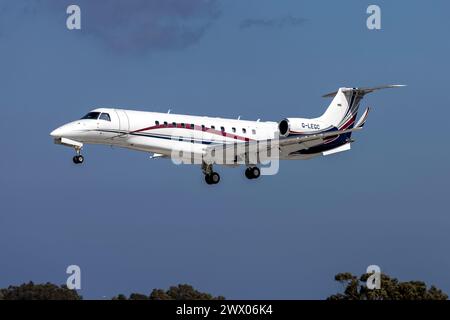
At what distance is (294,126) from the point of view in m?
51.7

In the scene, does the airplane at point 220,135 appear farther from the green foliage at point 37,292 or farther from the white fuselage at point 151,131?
the green foliage at point 37,292

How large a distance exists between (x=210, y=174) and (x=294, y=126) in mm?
4711

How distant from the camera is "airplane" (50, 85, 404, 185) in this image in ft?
152

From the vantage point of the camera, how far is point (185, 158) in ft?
160

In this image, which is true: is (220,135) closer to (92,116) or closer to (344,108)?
(92,116)

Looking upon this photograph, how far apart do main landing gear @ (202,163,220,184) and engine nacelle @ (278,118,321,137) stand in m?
3.97

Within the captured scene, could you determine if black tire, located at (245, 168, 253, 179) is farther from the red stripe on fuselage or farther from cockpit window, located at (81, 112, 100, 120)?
cockpit window, located at (81, 112, 100, 120)

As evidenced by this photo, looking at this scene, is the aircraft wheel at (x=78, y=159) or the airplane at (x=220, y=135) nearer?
the aircraft wheel at (x=78, y=159)

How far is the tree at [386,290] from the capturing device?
62.3 metres

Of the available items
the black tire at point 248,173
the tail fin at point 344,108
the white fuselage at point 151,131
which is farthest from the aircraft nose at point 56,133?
the tail fin at point 344,108
